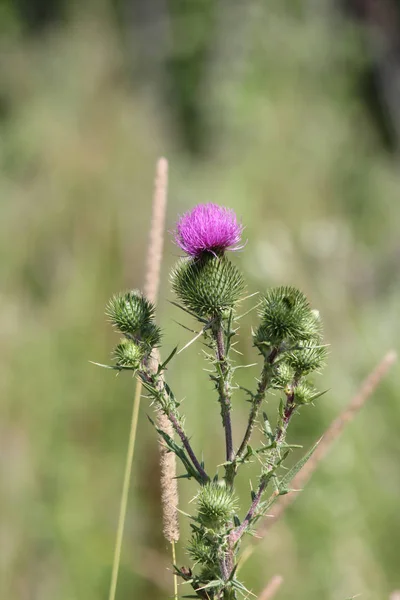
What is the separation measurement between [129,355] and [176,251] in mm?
3644

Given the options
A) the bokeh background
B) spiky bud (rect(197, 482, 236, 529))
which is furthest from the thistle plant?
the bokeh background

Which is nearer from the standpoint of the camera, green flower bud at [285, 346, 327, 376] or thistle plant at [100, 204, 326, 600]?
thistle plant at [100, 204, 326, 600]

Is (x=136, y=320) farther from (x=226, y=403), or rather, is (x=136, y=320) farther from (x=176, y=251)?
(x=176, y=251)

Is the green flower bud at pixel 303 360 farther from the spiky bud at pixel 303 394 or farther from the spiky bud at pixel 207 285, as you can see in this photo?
the spiky bud at pixel 207 285

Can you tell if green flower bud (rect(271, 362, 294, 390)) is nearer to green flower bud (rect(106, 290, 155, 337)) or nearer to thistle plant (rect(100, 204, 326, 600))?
thistle plant (rect(100, 204, 326, 600))

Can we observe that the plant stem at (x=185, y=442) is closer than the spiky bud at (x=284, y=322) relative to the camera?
Yes

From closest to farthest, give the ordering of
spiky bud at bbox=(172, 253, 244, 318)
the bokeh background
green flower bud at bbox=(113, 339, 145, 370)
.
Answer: green flower bud at bbox=(113, 339, 145, 370) → spiky bud at bbox=(172, 253, 244, 318) → the bokeh background

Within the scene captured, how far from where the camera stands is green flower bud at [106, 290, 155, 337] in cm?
149

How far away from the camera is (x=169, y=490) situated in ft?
4.61

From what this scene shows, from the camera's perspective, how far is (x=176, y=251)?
198 inches

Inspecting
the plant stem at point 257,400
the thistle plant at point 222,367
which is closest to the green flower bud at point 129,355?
the thistle plant at point 222,367

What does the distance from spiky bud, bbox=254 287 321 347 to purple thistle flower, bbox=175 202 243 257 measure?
14cm

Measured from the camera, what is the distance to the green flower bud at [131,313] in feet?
4.88

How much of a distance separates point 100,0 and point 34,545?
14.0 m
